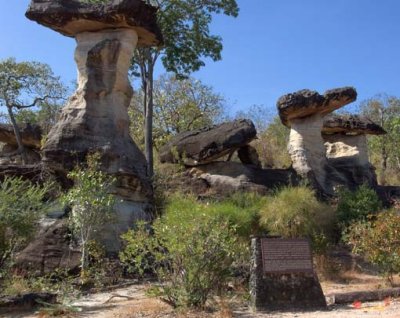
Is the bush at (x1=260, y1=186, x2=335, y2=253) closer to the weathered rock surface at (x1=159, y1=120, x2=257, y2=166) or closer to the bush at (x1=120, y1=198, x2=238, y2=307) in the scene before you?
the weathered rock surface at (x1=159, y1=120, x2=257, y2=166)

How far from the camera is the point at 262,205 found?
13664 mm

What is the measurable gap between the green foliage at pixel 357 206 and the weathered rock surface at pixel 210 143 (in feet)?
12.2

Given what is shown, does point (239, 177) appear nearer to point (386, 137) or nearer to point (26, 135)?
point (26, 135)

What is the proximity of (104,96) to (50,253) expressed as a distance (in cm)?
439

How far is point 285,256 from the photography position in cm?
782

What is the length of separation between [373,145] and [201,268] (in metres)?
27.1

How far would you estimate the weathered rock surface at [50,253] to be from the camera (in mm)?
10516

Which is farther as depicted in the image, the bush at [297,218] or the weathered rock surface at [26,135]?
the weathered rock surface at [26,135]

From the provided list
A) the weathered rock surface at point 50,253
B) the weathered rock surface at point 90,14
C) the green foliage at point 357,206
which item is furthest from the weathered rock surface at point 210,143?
the weathered rock surface at point 50,253

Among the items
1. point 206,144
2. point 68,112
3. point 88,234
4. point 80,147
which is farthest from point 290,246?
point 206,144

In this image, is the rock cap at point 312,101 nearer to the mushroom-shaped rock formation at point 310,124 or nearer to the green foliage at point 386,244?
the mushroom-shaped rock formation at point 310,124

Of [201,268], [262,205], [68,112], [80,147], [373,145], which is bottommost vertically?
[201,268]

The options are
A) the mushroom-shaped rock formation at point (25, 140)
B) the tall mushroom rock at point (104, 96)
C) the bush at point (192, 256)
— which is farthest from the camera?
the mushroom-shaped rock formation at point (25, 140)

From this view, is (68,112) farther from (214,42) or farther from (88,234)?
(214,42)
